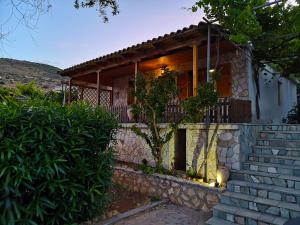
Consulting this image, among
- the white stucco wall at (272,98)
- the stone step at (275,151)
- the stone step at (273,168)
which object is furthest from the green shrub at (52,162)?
the white stucco wall at (272,98)

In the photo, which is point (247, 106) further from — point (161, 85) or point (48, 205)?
point (48, 205)

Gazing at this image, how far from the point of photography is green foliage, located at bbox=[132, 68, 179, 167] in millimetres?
6934

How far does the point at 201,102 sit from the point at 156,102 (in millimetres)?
1359

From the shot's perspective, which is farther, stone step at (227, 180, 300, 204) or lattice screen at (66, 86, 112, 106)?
lattice screen at (66, 86, 112, 106)

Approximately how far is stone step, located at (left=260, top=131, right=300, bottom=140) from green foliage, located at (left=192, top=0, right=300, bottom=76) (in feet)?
8.46

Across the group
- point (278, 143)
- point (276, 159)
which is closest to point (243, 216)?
point (276, 159)

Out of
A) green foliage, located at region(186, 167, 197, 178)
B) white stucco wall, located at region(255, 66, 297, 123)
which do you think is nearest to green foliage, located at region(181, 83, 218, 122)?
green foliage, located at region(186, 167, 197, 178)

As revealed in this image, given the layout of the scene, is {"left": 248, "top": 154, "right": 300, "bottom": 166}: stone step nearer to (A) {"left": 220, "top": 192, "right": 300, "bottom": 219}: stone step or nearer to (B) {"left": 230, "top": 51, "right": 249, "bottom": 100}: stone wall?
(A) {"left": 220, "top": 192, "right": 300, "bottom": 219}: stone step

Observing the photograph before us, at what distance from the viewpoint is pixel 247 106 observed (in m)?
7.61

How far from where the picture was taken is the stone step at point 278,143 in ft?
20.3

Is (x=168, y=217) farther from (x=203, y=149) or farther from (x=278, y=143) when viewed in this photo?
(x=278, y=143)

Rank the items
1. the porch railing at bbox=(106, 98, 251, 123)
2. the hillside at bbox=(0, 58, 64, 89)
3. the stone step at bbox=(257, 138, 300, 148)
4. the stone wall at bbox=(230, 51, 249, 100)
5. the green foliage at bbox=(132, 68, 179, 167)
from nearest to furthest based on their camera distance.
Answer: the stone step at bbox=(257, 138, 300, 148), the porch railing at bbox=(106, 98, 251, 123), the green foliage at bbox=(132, 68, 179, 167), the stone wall at bbox=(230, 51, 249, 100), the hillside at bbox=(0, 58, 64, 89)

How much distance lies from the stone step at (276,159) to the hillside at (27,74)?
59.7 feet

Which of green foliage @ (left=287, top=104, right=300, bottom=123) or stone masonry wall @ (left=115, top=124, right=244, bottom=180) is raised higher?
green foliage @ (left=287, top=104, right=300, bottom=123)
